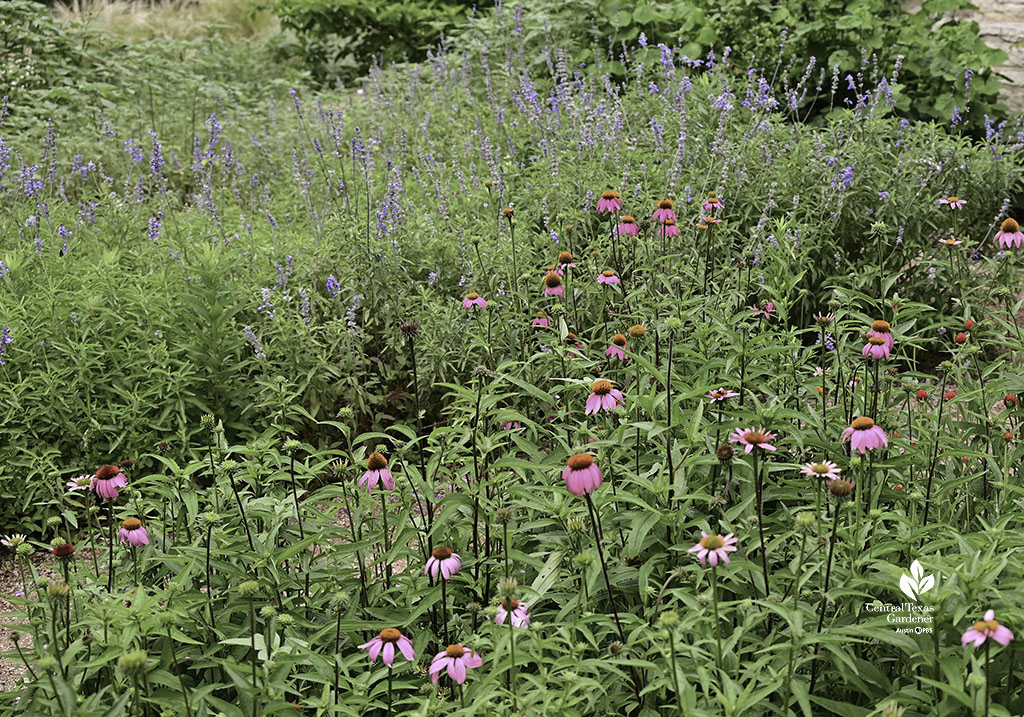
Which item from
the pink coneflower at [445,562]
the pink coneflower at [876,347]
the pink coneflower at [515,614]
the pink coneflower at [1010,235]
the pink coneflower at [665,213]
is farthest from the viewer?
the pink coneflower at [665,213]

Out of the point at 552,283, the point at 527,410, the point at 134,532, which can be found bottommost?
the point at 527,410

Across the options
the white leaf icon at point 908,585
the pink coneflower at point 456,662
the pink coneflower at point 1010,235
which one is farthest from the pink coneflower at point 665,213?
the pink coneflower at point 456,662

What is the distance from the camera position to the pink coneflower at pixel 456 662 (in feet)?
5.29

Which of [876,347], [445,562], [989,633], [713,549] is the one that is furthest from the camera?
[876,347]

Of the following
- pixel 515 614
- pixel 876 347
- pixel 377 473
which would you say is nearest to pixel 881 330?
pixel 876 347

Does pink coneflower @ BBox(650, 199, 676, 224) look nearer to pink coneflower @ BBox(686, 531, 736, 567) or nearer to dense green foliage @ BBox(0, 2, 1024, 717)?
dense green foliage @ BBox(0, 2, 1024, 717)

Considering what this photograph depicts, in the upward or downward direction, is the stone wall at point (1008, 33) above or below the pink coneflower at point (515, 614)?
above

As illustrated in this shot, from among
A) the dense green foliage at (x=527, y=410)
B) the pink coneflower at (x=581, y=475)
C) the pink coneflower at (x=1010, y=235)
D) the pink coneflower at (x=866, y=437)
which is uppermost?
the pink coneflower at (x=1010, y=235)

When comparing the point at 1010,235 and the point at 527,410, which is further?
the point at 527,410

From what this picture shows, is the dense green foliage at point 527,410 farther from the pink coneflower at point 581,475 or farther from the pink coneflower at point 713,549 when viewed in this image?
the pink coneflower at point 713,549

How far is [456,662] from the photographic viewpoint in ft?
5.36

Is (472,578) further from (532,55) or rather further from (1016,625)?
(532,55)

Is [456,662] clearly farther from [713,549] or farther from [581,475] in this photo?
[713,549]

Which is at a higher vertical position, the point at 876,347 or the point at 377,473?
the point at 876,347
